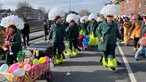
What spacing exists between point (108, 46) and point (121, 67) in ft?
3.48

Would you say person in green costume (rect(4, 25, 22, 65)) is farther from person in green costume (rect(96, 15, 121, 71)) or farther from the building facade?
the building facade

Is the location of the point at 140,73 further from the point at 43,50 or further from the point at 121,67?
the point at 43,50

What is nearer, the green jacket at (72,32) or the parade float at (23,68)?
the parade float at (23,68)

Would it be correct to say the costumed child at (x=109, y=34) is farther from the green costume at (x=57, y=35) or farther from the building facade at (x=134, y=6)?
the building facade at (x=134, y=6)

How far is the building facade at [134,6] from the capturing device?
302 feet

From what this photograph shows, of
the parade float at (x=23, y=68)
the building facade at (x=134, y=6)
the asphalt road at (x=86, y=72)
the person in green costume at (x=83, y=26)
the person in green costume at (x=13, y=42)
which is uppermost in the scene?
the building facade at (x=134, y=6)

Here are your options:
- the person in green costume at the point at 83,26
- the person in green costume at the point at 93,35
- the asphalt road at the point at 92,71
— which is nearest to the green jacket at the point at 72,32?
the asphalt road at the point at 92,71

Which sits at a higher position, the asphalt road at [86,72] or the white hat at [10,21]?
the white hat at [10,21]

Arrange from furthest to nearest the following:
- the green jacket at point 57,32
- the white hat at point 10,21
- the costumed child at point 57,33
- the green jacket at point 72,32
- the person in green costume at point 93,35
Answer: the person in green costume at point 93,35 → the green jacket at point 72,32 → the green jacket at point 57,32 → the costumed child at point 57,33 → the white hat at point 10,21

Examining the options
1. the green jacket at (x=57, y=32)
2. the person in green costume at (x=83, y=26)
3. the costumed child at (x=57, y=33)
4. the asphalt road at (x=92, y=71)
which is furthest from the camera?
the person in green costume at (x=83, y=26)

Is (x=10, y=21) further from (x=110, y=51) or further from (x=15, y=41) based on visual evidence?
(x=110, y=51)

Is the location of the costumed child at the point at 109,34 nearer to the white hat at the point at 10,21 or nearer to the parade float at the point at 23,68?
the parade float at the point at 23,68

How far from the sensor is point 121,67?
32.4 feet

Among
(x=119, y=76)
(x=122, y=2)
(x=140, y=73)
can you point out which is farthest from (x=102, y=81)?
(x=122, y=2)
